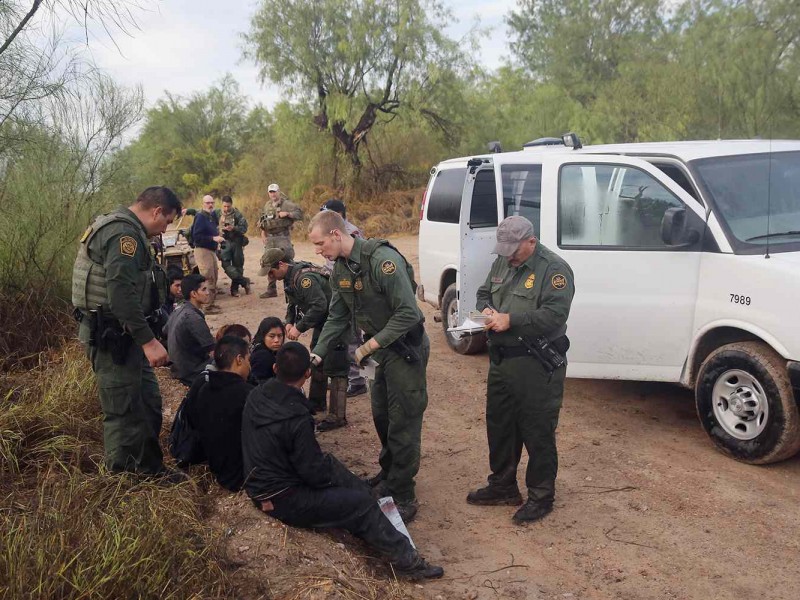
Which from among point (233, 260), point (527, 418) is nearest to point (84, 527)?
point (527, 418)

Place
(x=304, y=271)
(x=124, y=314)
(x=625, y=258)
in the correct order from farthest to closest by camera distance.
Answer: (x=304, y=271)
(x=625, y=258)
(x=124, y=314)

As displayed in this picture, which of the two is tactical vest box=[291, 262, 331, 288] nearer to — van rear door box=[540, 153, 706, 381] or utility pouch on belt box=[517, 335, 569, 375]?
van rear door box=[540, 153, 706, 381]

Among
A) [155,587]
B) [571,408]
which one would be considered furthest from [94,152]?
[155,587]

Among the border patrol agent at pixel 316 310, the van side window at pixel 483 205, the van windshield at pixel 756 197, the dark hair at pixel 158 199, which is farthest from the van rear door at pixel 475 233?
the dark hair at pixel 158 199

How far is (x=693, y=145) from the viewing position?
5355 mm

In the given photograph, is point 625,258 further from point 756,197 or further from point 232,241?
point 232,241

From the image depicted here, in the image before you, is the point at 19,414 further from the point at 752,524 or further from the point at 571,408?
the point at 752,524

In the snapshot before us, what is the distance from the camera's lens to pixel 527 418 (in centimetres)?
404

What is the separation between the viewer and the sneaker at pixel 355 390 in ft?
20.8

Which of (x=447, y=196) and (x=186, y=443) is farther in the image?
(x=447, y=196)

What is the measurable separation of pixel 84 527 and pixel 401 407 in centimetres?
171

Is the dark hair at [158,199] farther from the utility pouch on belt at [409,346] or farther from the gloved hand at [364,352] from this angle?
the utility pouch on belt at [409,346]

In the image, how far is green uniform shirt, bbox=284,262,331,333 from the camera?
5.38 m

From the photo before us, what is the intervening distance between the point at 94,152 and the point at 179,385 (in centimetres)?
368
